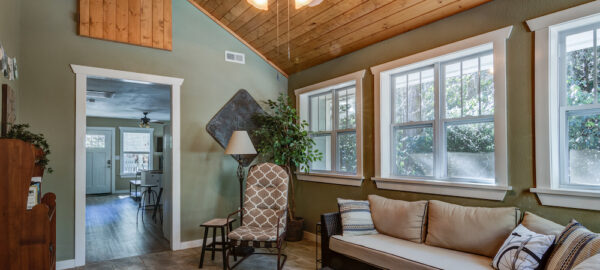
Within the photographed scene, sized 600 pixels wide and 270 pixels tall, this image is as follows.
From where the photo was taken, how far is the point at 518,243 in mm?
2211

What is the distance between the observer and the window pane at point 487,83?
116 inches

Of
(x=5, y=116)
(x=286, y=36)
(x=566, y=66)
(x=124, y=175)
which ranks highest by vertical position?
(x=286, y=36)

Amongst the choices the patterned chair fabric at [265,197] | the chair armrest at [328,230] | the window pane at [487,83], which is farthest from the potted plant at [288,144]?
the window pane at [487,83]

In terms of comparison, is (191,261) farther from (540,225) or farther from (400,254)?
(540,225)

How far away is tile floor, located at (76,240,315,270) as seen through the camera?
3666 mm

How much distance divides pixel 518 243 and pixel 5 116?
161 inches

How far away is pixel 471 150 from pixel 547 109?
0.74 metres

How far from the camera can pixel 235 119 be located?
16.0ft

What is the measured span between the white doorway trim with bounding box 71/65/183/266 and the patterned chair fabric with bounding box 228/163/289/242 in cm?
105

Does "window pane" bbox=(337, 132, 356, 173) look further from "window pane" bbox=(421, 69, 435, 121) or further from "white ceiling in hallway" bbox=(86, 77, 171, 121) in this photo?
"white ceiling in hallway" bbox=(86, 77, 171, 121)

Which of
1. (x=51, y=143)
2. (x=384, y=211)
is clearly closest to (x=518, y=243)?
(x=384, y=211)

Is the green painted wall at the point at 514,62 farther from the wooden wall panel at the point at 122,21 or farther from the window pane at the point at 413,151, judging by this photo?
the wooden wall panel at the point at 122,21

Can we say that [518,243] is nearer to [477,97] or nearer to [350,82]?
[477,97]

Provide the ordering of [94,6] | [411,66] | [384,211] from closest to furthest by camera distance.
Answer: [384,211] → [411,66] → [94,6]
